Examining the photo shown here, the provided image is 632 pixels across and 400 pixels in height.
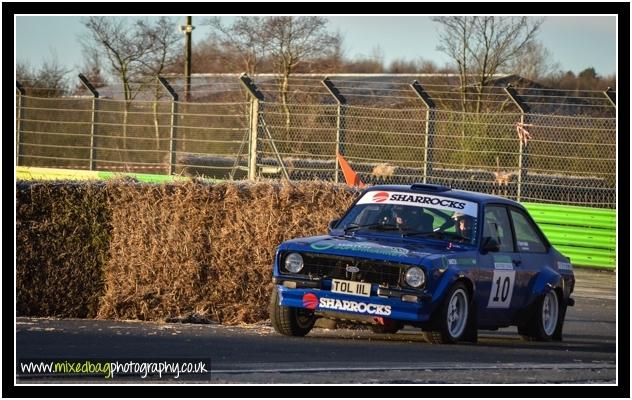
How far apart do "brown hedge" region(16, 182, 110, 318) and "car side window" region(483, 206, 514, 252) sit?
386cm

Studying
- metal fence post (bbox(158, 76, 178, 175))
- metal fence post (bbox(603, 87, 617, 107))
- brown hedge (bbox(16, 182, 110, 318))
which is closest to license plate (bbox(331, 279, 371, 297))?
brown hedge (bbox(16, 182, 110, 318))

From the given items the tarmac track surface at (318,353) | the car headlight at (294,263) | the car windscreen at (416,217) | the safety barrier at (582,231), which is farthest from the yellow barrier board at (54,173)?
the car headlight at (294,263)

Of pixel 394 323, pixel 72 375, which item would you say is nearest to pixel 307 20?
pixel 394 323

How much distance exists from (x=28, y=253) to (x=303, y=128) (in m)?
10.3

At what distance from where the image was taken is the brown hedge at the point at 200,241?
1266 centimetres

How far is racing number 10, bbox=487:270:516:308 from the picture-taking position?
11438 mm

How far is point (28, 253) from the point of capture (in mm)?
12844

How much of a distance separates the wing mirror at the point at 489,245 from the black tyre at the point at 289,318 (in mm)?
1650

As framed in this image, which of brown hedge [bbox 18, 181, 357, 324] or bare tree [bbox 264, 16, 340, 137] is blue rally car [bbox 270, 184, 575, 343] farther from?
bare tree [bbox 264, 16, 340, 137]

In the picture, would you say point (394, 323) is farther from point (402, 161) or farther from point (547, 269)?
point (402, 161)

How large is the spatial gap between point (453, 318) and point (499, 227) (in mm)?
1470

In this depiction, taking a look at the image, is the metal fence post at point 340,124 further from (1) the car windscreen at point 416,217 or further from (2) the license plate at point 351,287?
(2) the license plate at point 351,287

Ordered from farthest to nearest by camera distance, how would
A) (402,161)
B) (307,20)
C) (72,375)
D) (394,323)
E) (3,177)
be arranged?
1. (307,20)
2. (402,161)
3. (3,177)
4. (394,323)
5. (72,375)
